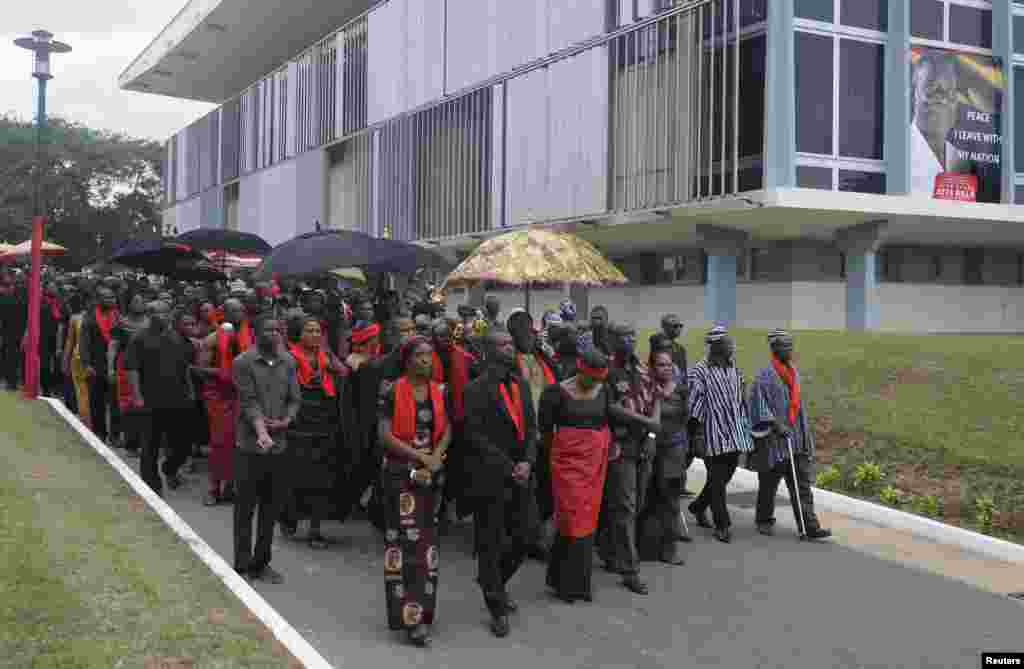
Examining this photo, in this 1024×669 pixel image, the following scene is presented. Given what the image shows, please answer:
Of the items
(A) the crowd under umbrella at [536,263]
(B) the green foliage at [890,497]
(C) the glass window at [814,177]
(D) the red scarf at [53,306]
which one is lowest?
(B) the green foliage at [890,497]

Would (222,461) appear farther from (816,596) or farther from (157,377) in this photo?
(816,596)

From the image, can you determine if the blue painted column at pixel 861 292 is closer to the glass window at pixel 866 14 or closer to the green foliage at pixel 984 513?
the glass window at pixel 866 14

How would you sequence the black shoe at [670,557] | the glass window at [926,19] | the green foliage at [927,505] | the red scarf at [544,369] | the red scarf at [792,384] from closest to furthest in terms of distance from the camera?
the red scarf at [544,369]
the black shoe at [670,557]
the red scarf at [792,384]
the green foliage at [927,505]
the glass window at [926,19]

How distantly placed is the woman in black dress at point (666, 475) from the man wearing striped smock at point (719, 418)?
462mm

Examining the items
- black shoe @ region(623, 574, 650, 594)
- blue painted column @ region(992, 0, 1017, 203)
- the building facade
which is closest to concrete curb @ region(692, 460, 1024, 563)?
black shoe @ region(623, 574, 650, 594)

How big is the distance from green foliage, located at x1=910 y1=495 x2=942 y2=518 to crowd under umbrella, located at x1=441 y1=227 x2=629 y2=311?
3605mm

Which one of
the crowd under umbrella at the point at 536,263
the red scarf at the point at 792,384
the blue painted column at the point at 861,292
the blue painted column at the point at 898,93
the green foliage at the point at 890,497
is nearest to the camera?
the red scarf at the point at 792,384

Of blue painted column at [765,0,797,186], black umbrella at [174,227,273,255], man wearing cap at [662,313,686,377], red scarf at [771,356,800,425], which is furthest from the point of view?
blue painted column at [765,0,797,186]

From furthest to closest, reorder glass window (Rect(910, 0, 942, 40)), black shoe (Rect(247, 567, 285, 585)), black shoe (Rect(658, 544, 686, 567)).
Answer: glass window (Rect(910, 0, 942, 40)), black shoe (Rect(658, 544, 686, 567)), black shoe (Rect(247, 567, 285, 585))

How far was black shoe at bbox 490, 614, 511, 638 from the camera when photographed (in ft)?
20.2

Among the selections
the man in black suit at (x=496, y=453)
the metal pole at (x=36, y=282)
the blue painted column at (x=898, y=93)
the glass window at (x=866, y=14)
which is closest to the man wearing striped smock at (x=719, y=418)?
the man in black suit at (x=496, y=453)

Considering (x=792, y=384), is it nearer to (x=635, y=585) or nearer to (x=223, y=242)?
(x=635, y=585)

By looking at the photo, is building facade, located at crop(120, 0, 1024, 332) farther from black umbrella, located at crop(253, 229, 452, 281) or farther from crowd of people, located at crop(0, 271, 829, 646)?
crowd of people, located at crop(0, 271, 829, 646)

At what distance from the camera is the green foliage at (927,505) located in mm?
10016
